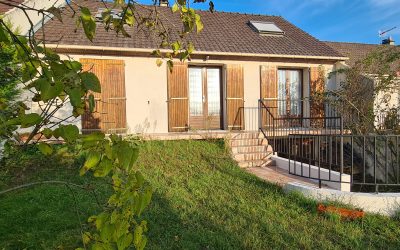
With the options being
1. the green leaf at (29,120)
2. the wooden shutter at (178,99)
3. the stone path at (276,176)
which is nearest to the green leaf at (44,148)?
the green leaf at (29,120)

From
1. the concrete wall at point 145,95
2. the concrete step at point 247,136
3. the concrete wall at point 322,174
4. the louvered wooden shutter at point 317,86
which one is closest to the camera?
the concrete wall at point 322,174

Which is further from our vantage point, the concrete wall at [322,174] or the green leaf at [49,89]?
the concrete wall at [322,174]

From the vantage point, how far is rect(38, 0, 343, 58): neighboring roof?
410 inches

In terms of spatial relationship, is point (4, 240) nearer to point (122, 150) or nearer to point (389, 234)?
point (122, 150)

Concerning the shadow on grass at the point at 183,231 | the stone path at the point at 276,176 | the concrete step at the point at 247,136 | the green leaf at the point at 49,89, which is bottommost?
the shadow on grass at the point at 183,231

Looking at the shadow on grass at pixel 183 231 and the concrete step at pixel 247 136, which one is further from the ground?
the concrete step at pixel 247 136

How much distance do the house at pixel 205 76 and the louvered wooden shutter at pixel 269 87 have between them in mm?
37

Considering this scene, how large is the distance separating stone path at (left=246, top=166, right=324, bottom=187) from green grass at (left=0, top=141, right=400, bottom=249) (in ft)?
1.94

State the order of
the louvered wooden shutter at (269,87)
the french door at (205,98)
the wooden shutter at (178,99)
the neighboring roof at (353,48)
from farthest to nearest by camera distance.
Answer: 1. the neighboring roof at (353,48)
2. the louvered wooden shutter at (269,87)
3. the french door at (205,98)
4. the wooden shutter at (178,99)

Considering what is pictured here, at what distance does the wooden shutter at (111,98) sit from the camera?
10156mm

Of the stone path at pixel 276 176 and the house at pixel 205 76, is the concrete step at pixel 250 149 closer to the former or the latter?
the stone path at pixel 276 176

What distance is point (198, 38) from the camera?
12.2 m

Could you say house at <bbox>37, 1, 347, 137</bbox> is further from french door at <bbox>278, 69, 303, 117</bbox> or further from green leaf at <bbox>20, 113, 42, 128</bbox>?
green leaf at <bbox>20, 113, 42, 128</bbox>

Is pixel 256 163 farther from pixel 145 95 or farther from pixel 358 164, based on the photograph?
pixel 145 95
